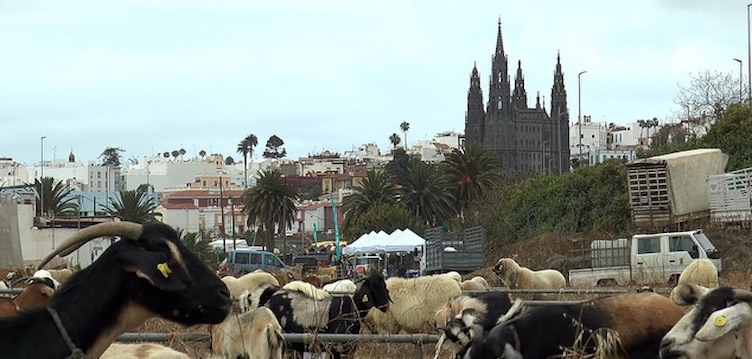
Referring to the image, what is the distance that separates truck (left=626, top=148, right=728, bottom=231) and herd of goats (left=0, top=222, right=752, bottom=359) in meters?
33.7

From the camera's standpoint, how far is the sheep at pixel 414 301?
18.4 metres

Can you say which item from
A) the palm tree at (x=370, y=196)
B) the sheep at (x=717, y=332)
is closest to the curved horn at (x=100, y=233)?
the sheep at (x=717, y=332)

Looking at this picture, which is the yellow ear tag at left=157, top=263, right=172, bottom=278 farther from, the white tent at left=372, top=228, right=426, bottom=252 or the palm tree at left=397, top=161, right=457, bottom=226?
the palm tree at left=397, top=161, right=457, bottom=226

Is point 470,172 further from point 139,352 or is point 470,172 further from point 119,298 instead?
point 119,298

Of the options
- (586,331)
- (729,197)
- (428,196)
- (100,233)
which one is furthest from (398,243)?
(100,233)

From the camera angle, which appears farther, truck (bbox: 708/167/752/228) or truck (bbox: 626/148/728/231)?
truck (bbox: 626/148/728/231)

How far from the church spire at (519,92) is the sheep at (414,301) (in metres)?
169

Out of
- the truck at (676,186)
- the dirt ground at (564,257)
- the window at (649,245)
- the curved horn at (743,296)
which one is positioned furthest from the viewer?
the truck at (676,186)

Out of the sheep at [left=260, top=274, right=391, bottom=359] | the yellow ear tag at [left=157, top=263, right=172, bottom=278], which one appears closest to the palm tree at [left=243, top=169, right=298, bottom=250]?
the sheep at [left=260, top=274, right=391, bottom=359]

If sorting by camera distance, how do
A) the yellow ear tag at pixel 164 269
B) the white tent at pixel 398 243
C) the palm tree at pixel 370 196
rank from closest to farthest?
1. the yellow ear tag at pixel 164 269
2. the white tent at pixel 398 243
3. the palm tree at pixel 370 196

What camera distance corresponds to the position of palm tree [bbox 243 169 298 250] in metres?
85.8

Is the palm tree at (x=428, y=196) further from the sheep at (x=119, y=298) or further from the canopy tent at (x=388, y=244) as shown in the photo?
the sheep at (x=119, y=298)

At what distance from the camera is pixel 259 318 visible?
9.10m

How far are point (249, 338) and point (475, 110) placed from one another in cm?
17696
